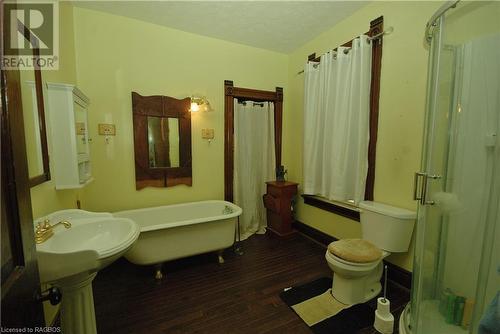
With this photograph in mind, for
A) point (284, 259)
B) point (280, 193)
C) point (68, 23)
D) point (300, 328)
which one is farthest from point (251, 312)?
point (68, 23)

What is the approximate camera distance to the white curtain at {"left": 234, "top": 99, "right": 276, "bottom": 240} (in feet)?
10.2

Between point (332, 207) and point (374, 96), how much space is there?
128cm

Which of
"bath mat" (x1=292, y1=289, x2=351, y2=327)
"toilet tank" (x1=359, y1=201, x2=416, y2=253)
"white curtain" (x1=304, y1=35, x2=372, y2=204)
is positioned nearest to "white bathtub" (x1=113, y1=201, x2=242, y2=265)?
"bath mat" (x1=292, y1=289, x2=351, y2=327)

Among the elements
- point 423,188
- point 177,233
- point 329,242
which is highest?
point 423,188

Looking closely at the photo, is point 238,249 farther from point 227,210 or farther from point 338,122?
point 338,122

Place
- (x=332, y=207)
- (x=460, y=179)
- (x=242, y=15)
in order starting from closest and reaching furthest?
(x=460, y=179)
(x=242, y=15)
(x=332, y=207)

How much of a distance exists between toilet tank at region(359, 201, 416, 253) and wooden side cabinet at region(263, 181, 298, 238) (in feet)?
3.73

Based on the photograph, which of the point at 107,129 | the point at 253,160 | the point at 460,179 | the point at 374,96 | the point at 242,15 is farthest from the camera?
the point at 253,160

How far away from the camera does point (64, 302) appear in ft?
4.07

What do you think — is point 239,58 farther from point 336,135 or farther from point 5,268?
point 5,268

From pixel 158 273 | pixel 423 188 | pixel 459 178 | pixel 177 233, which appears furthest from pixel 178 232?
pixel 459 178

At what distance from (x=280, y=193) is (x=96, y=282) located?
2.17m

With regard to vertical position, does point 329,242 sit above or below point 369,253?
below

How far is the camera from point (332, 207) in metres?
2.67
